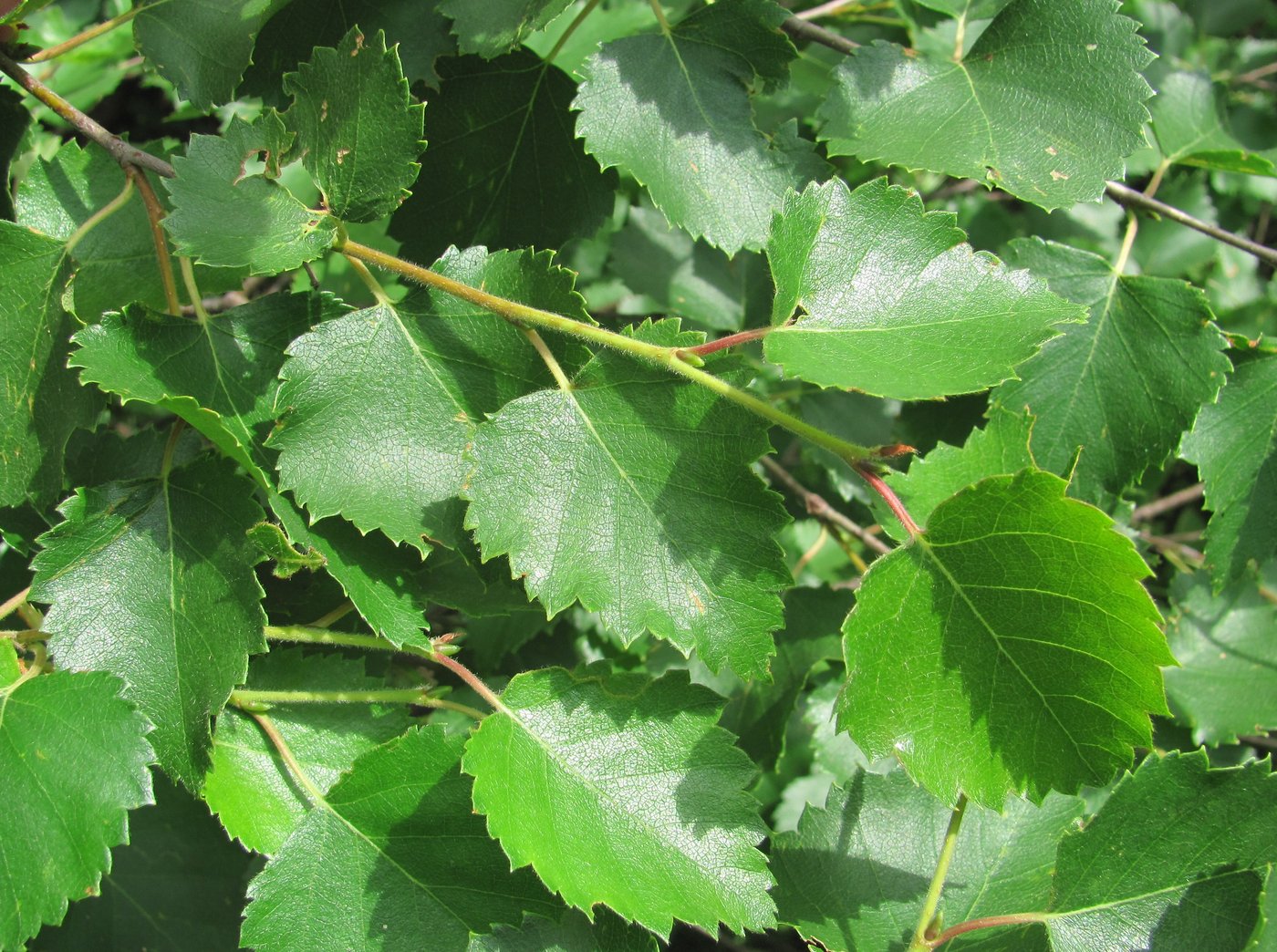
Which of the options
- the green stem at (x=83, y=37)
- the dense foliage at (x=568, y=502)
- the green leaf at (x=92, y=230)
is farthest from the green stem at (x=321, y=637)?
the green stem at (x=83, y=37)

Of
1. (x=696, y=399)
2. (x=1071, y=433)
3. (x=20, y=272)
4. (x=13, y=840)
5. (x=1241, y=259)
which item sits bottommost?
(x=1241, y=259)

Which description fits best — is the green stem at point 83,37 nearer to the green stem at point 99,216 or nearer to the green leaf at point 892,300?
the green stem at point 99,216

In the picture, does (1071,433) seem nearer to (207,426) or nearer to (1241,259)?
(207,426)

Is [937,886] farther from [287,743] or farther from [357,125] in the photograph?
[357,125]

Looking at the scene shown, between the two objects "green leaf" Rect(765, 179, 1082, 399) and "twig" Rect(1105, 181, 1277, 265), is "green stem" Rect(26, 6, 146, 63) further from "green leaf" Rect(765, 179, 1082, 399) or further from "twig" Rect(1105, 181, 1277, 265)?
"twig" Rect(1105, 181, 1277, 265)

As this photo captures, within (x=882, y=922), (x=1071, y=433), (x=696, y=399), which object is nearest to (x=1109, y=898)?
(x=882, y=922)
